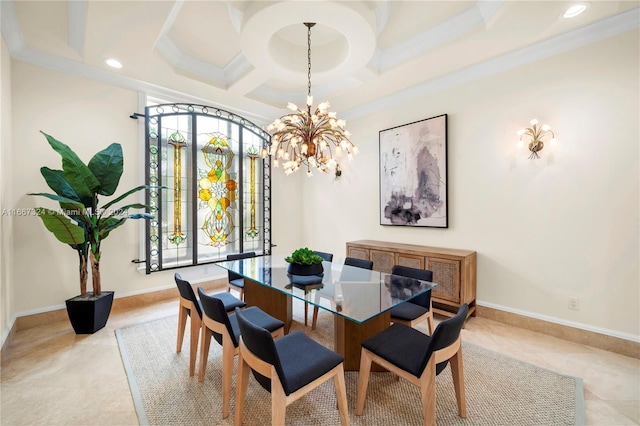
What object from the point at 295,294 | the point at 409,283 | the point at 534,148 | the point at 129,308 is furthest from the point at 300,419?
the point at 534,148

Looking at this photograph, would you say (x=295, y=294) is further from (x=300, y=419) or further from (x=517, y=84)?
(x=517, y=84)

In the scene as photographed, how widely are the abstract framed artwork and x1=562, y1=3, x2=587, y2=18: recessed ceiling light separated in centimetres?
141

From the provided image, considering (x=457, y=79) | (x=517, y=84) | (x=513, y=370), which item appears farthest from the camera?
(x=457, y=79)

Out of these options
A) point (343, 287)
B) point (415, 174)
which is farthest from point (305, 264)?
point (415, 174)

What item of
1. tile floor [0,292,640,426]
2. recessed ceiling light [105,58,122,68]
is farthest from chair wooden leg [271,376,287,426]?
recessed ceiling light [105,58,122,68]

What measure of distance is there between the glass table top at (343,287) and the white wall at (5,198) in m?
2.03

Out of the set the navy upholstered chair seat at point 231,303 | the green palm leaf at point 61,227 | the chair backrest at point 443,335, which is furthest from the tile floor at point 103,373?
the chair backrest at point 443,335

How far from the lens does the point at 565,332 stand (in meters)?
2.81

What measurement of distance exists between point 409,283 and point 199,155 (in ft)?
11.9

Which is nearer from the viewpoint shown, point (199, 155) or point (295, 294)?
point (295, 294)

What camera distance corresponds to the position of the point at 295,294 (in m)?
2.10

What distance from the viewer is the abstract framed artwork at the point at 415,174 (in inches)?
144

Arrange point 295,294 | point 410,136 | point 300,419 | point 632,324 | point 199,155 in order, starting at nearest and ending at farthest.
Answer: point 300,419, point 295,294, point 632,324, point 410,136, point 199,155

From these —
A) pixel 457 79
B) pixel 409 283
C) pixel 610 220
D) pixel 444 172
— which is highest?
pixel 457 79
